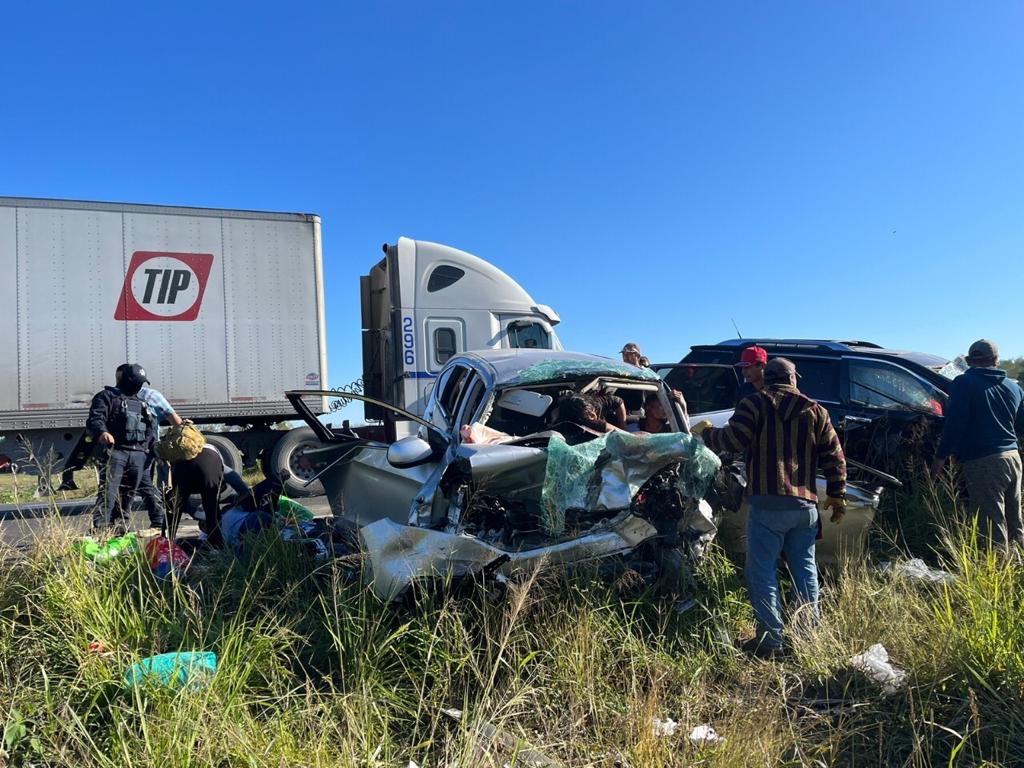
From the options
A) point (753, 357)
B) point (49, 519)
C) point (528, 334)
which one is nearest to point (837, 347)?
point (753, 357)

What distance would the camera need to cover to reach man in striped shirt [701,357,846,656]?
3.58 metres

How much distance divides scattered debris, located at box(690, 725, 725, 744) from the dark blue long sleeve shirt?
3.29m

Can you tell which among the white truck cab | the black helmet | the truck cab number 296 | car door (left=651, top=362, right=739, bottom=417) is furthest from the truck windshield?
the black helmet

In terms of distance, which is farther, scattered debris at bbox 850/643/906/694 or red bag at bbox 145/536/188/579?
red bag at bbox 145/536/188/579

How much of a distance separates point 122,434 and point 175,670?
3.98 metres

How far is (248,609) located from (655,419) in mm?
2856

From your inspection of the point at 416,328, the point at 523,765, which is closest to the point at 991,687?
the point at 523,765

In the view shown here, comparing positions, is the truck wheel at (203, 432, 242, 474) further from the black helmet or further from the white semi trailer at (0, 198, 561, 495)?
the black helmet

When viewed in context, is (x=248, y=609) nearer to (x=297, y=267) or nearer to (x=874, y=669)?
(x=874, y=669)

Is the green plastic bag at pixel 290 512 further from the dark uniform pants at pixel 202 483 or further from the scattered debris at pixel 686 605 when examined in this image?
the scattered debris at pixel 686 605

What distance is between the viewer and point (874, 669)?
3072 millimetres

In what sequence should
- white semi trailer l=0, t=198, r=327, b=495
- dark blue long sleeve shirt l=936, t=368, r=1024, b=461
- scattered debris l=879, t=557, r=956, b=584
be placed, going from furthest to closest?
white semi trailer l=0, t=198, r=327, b=495
dark blue long sleeve shirt l=936, t=368, r=1024, b=461
scattered debris l=879, t=557, r=956, b=584

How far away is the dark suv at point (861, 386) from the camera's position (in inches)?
217

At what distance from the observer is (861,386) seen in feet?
20.0
